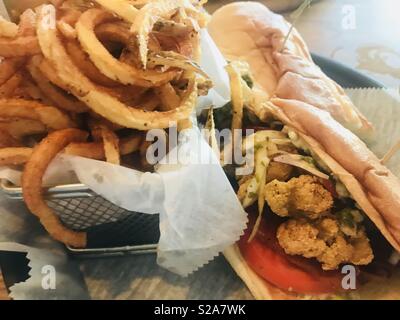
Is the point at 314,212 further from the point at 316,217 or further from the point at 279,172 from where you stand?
the point at 279,172

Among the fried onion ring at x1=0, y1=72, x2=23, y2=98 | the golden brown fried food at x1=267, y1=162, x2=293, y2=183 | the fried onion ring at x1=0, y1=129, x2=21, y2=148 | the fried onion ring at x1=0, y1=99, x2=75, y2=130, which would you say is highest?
the fried onion ring at x1=0, y1=72, x2=23, y2=98

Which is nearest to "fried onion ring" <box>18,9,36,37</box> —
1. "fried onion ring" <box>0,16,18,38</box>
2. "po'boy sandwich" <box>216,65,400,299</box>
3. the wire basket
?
"fried onion ring" <box>0,16,18,38</box>

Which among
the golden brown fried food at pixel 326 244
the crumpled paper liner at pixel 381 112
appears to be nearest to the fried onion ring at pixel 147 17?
the golden brown fried food at pixel 326 244

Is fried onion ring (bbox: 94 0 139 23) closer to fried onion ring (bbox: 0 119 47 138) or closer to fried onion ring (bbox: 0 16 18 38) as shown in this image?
fried onion ring (bbox: 0 16 18 38)

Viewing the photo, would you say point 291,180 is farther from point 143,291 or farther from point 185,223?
point 143,291
